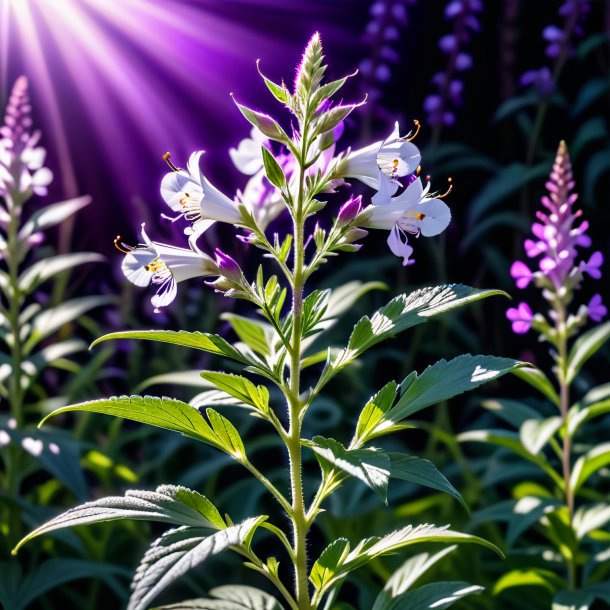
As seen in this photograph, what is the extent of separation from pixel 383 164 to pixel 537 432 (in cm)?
82

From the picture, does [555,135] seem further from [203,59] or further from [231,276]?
[231,276]

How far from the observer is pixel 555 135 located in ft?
12.0

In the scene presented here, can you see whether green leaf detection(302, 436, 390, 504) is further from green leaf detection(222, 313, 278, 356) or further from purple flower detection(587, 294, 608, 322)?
purple flower detection(587, 294, 608, 322)

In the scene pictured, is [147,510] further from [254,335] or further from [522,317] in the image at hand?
[522,317]

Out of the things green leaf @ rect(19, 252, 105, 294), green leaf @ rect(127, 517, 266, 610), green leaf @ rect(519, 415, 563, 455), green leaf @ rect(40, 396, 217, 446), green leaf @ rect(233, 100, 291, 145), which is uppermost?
green leaf @ rect(233, 100, 291, 145)

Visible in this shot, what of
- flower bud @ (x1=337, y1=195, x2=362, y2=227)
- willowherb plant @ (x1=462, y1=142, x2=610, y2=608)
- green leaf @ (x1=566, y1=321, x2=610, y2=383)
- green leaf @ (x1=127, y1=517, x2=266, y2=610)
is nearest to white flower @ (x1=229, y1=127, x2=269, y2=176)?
flower bud @ (x1=337, y1=195, x2=362, y2=227)

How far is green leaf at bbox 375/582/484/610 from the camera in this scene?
1.14m

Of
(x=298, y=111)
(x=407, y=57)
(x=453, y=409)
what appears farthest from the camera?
(x=407, y=57)

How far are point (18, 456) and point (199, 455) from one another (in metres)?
0.74

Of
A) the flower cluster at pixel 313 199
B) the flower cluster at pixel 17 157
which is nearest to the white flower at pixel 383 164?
the flower cluster at pixel 313 199

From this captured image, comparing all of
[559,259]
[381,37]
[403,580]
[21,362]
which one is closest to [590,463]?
[559,259]

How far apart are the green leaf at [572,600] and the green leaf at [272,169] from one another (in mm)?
1017

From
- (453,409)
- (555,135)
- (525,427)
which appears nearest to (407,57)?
(555,135)

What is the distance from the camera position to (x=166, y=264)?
117 centimetres
